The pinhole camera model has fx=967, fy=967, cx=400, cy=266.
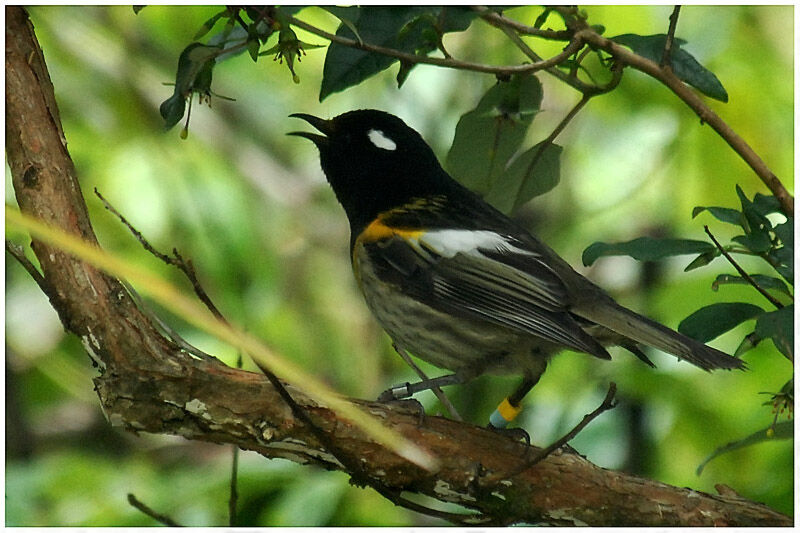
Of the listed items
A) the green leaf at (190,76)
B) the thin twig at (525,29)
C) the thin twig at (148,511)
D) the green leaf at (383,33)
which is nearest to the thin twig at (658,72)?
the thin twig at (525,29)

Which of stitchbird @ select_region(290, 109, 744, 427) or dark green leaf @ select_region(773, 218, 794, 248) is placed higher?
stitchbird @ select_region(290, 109, 744, 427)

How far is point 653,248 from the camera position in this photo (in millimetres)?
2848

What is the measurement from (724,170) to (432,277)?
1.95 metres

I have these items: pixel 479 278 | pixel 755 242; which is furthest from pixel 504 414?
pixel 755 242

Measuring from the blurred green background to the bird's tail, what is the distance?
0.70m

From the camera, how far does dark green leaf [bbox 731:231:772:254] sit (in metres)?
2.68

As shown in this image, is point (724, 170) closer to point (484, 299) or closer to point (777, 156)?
point (777, 156)

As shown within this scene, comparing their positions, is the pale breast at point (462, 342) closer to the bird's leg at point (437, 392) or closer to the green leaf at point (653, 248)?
the bird's leg at point (437, 392)

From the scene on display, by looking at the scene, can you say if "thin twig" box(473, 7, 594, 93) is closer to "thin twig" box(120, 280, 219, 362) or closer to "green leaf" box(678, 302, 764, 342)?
"green leaf" box(678, 302, 764, 342)

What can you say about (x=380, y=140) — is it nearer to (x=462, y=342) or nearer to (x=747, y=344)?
(x=462, y=342)

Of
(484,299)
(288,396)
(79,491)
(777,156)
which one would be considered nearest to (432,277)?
(484,299)

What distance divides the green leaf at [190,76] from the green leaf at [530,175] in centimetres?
120

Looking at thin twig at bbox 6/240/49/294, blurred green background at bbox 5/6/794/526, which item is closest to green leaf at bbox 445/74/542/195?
blurred green background at bbox 5/6/794/526

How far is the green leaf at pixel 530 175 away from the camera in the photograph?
11.4ft
